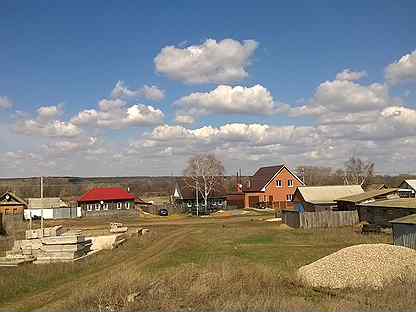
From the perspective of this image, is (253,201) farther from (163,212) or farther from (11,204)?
(11,204)

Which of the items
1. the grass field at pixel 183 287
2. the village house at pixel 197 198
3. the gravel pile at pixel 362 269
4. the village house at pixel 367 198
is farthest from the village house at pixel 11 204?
the gravel pile at pixel 362 269

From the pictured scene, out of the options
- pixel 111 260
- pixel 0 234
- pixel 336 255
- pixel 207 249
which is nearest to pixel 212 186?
pixel 0 234

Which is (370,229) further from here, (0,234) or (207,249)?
(0,234)

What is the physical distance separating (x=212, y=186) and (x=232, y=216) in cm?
1384

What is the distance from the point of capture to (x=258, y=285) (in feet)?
50.2

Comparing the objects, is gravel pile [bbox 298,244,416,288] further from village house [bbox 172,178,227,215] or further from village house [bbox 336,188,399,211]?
village house [bbox 172,178,227,215]

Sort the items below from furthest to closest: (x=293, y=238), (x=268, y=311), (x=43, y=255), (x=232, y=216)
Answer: (x=232, y=216) → (x=293, y=238) → (x=43, y=255) → (x=268, y=311)

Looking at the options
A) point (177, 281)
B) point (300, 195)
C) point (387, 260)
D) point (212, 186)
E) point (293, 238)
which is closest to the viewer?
point (177, 281)

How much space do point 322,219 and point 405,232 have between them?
1602 centimetres

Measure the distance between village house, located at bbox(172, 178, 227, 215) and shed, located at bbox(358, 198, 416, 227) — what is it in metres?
34.4

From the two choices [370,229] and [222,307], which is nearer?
[222,307]

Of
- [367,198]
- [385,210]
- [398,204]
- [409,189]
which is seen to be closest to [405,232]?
[398,204]

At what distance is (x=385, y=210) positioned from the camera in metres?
38.7

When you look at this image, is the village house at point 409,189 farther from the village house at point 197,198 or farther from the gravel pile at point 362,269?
the gravel pile at point 362,269
